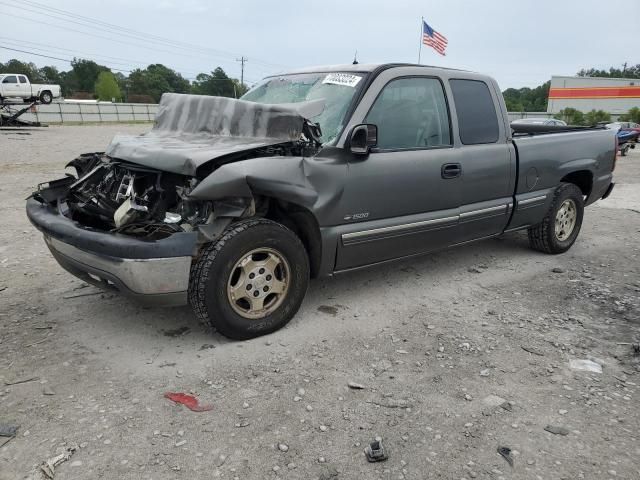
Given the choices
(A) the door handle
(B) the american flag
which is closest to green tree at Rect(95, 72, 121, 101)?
(B) the american flag

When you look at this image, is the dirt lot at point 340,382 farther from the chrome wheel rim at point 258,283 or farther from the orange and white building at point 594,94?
the orange and white building at point 594,94

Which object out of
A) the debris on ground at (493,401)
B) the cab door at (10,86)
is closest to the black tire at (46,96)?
the cab door at (10,86)

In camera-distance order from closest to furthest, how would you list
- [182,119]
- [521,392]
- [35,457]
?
1. [35,457]
2. [521,392]
3. [182,119]

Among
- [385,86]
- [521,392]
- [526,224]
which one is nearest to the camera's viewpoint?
[521,392]

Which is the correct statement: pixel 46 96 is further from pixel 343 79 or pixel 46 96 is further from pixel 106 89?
pixel 106 89

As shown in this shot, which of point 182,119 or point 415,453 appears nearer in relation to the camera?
point 415,453

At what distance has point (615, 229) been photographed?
7.07 meters

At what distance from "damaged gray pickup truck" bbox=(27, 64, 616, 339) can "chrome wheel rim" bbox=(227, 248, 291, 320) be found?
1 cm

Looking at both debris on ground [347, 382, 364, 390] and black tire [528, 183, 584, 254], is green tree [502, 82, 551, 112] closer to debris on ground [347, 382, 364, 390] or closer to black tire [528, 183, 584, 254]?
black tire [528, 183, 584, 254]

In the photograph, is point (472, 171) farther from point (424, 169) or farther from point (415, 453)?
point (415, 453)

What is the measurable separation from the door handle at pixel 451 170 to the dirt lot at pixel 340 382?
3.38ft

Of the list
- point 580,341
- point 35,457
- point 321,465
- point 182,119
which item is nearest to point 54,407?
point 35,457

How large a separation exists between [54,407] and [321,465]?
1.46m

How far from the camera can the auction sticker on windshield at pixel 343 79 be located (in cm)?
384
